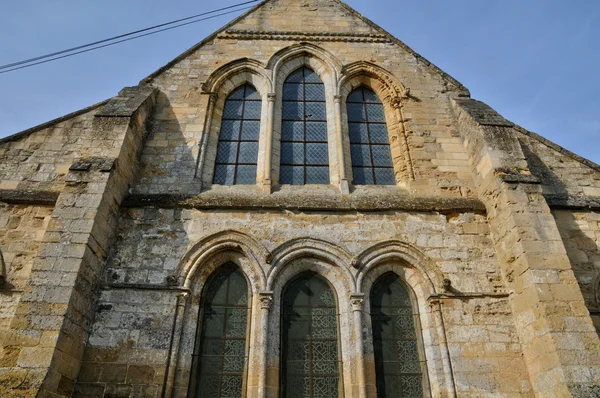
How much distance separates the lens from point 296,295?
6348mm

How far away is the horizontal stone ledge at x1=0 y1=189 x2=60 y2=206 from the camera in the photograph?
6707 millimetres

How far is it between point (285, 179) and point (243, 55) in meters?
3.12

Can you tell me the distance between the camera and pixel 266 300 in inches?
236

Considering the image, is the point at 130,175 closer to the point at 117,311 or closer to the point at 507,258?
the point at 117,311

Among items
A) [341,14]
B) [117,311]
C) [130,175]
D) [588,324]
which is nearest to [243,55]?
[341,14]

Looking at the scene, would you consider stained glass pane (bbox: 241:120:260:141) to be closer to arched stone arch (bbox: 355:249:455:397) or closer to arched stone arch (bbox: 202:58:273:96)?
arched stone arch (bbox: 202:58:273:96)

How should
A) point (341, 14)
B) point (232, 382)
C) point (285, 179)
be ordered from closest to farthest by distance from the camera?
point (232, 382), point (285, 179), point (341, 14)

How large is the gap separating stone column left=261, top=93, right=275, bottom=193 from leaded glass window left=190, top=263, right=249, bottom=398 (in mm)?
1495

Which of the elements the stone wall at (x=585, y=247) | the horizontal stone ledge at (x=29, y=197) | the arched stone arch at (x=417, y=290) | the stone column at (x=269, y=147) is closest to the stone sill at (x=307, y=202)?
the stone column at (x=269, y=147)

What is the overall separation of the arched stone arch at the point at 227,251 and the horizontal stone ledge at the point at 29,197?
7.64 ft

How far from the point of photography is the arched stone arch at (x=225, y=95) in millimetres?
7699

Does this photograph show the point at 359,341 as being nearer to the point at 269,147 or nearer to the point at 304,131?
the point at 269,147

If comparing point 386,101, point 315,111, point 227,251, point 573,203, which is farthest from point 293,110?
point 573,203

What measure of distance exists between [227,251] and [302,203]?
134 centimetres
